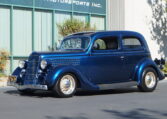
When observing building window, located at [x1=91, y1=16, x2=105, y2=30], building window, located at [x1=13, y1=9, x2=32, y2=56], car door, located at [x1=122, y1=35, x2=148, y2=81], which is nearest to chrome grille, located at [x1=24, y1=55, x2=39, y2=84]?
car door, located at [x1=122, y1=35, x2=148, y2=81]

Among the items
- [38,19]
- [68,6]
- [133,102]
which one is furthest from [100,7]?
[133,102]

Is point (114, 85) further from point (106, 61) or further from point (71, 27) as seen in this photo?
point (71, 27)

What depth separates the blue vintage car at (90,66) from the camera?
1309cm

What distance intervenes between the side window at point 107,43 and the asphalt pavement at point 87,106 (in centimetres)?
138

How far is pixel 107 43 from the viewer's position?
1438 centimetres

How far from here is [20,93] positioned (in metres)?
14.6

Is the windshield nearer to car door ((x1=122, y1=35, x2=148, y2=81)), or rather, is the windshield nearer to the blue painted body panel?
the blue painted body panel

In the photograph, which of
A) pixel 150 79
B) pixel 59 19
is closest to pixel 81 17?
pixel 59 19

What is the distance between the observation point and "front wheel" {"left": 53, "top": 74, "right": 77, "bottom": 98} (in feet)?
42.5

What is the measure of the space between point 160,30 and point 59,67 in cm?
1731

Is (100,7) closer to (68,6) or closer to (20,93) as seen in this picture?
(68,6)

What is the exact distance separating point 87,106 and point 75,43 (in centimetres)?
334

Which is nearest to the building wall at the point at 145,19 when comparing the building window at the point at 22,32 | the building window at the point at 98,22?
the building window at the point at 98,22

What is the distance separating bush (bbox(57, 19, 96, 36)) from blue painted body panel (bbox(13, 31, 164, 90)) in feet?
25.8
